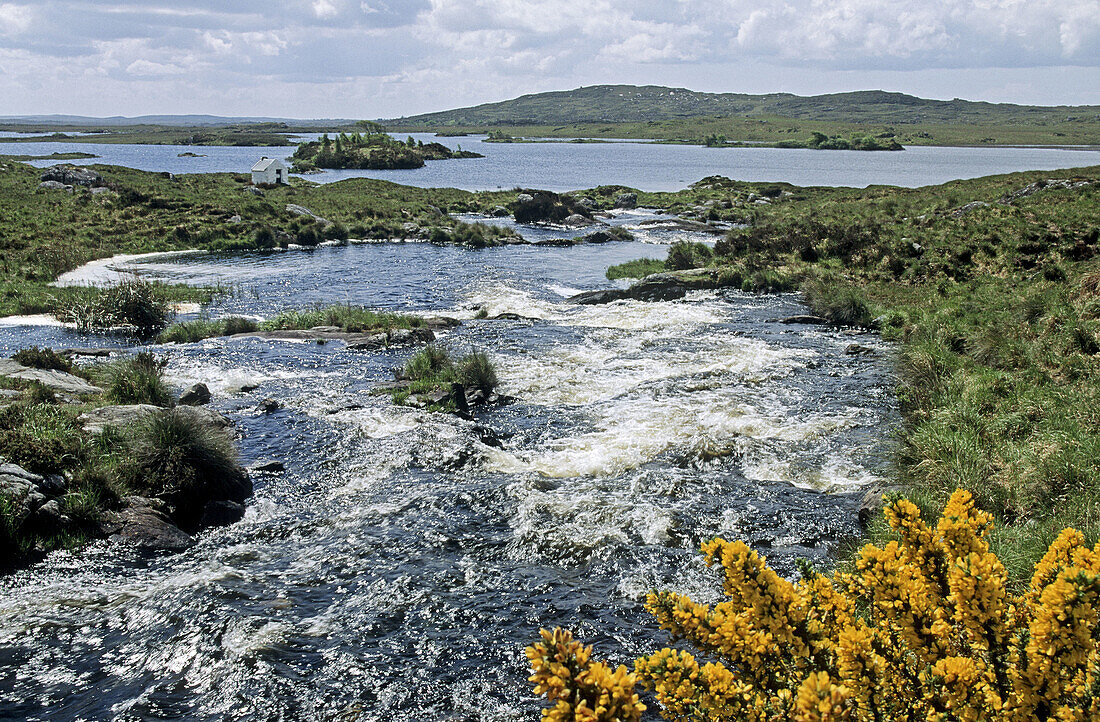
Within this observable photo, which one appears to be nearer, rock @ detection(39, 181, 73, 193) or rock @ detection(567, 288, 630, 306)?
rock @ detection(567, 288, 630, 306)

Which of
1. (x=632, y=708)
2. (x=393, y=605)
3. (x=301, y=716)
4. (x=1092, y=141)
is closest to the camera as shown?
(x=632, y=708)

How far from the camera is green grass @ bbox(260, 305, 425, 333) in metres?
22.9

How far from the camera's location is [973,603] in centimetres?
340

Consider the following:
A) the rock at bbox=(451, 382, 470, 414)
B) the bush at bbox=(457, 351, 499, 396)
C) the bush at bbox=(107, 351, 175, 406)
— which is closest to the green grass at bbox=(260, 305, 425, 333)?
the bush at bbox=(457, 351, 499, 396)

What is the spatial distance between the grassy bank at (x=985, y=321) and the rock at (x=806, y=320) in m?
0.36

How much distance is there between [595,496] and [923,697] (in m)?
7.63

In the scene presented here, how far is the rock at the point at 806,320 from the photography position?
2294 centimetres

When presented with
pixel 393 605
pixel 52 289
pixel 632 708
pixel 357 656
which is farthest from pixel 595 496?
pixel 52 289

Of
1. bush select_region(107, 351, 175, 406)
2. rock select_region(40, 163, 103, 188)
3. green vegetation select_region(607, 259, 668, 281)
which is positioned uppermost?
rock select_region(40, 163, 103, 188)

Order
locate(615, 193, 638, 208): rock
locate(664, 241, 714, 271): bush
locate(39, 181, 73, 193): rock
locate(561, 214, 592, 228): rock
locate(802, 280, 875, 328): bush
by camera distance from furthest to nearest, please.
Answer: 1. locate(615, 193, 638, 208): rock
2. locate(39, 181, 73, 193): rock
3. locate(561, 214, 592, 228): rock
4. locate(664, 241, 714, 271): bush
5. locate(802, 280, 875, 328): bush

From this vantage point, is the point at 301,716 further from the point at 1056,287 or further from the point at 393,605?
the point at 1056,287

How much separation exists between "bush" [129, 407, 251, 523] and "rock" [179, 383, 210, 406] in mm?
3908

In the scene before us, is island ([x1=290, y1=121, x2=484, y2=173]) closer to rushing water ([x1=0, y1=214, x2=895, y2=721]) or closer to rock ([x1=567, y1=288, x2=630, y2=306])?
rock ([x1=567, y1=288, x2=630, y2=306])

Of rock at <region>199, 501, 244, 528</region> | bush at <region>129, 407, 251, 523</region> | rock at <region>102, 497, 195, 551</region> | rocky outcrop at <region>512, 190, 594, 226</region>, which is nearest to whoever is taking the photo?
rock at <region>102, 497, 195, 551</region>
